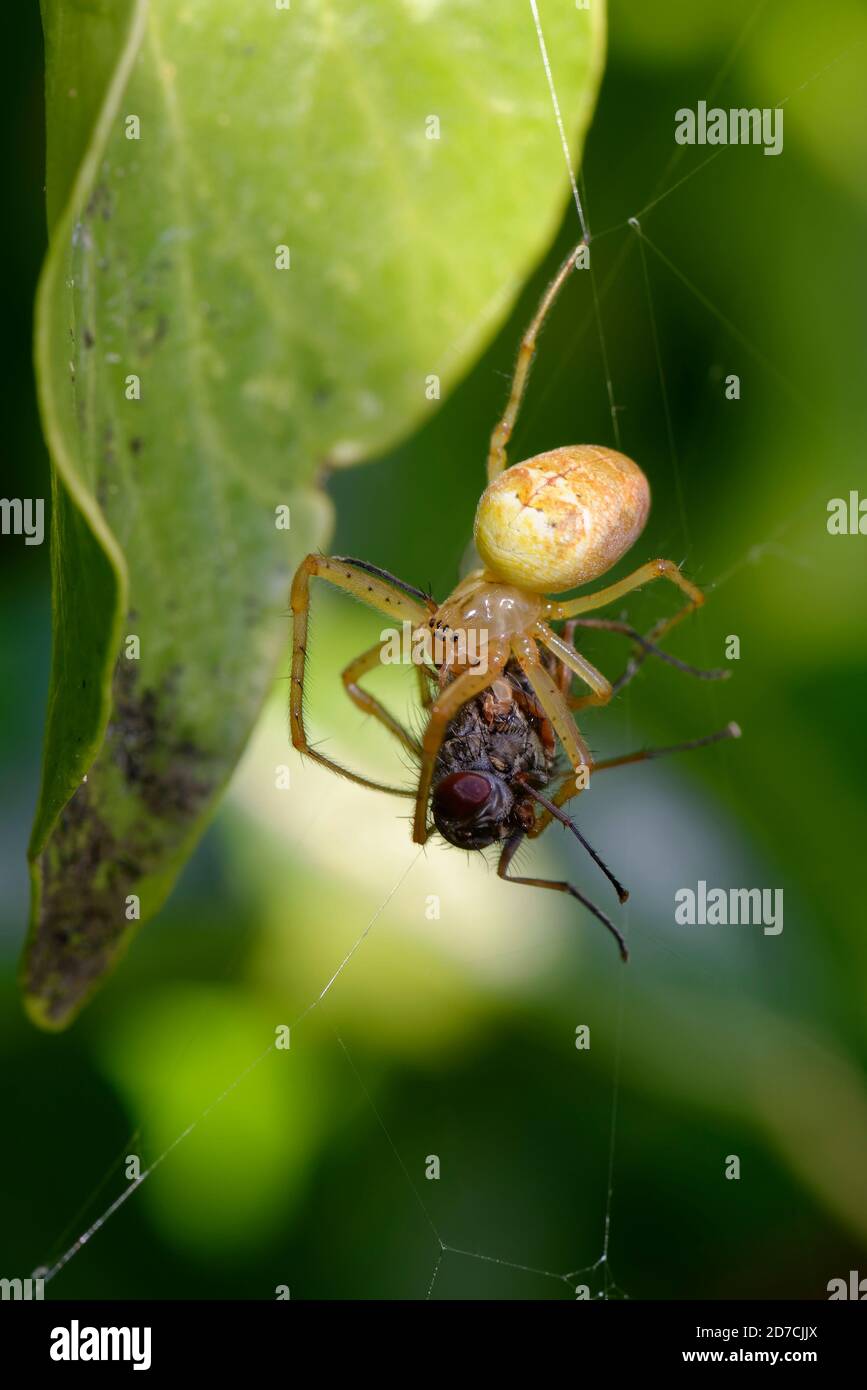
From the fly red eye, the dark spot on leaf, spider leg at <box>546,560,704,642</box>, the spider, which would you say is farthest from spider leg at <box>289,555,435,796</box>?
the dark spot on leaf

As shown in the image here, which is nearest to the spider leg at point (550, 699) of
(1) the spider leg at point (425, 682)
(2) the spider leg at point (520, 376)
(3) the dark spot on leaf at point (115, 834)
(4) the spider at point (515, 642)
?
(4) the spider at point (515, 642)

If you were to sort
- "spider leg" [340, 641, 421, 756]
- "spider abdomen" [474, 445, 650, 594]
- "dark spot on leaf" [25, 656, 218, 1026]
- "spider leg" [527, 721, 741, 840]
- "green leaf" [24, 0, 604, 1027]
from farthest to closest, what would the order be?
"spider leg" [340, 641, 421, 756]
"spider leg" [527, 721, 741, 840]
"spider abdomen" [474, 445, 650, 594]
"dark spot on leaf" [25, 656, 218, 1026]
"green leaf" [24, 0, 604, 1027]

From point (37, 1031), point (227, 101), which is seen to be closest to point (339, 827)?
point (37, 1031)

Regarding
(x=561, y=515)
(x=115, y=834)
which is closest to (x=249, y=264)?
(x=115, y=834)

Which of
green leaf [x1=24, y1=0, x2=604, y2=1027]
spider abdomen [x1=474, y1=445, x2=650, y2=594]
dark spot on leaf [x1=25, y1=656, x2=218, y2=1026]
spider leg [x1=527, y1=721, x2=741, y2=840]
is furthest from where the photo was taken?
spider leg [x1=527, y1=721, x2=741, y2=840]

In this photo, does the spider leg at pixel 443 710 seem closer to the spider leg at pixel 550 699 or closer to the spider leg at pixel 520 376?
the spider leg at pixel 550 699

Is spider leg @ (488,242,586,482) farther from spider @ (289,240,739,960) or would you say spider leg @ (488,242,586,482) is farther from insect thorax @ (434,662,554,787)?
insect thorax @ (434,662,554,787)
